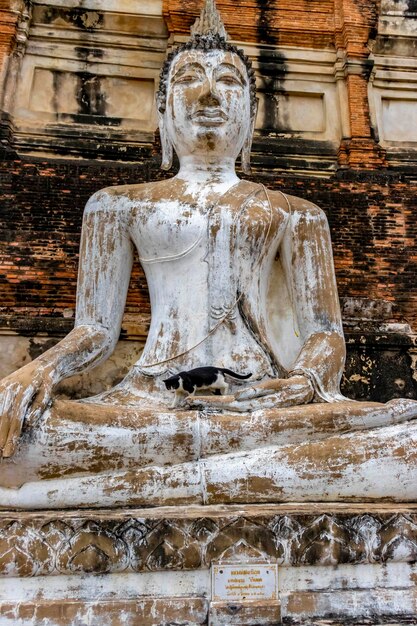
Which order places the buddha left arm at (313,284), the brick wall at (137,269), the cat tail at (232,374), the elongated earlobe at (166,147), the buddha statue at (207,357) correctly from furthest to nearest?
the brick wall at (137,269) → the elongated earlobe at (166,147) → the buddha left arm at (313,284) → the cat tail at (232,374) → the buddha statue at (207,357)

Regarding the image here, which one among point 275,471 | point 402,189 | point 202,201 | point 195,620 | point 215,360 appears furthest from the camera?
point 402,189

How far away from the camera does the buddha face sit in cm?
401

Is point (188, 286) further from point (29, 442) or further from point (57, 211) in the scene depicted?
point (57, 211)

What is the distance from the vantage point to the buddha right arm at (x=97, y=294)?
11.1 ft

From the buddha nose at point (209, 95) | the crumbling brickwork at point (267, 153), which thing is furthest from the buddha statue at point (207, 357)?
the crumbling brickwork at point (267, 153)

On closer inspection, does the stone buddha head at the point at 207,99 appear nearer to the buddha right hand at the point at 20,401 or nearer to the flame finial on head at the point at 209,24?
the flame finial on head at the point at 209,24

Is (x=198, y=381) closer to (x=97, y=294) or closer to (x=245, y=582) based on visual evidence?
(x=97, y=294)

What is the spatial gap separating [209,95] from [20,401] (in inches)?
82.1

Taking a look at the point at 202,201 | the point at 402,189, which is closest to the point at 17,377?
the point at 202,201

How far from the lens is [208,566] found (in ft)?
8.02

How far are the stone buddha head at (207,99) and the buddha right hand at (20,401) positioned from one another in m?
1.72

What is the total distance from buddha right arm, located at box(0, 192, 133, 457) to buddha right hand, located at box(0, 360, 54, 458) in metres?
0.06

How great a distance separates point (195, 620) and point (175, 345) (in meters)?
1.58

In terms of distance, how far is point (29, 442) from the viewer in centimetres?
284
